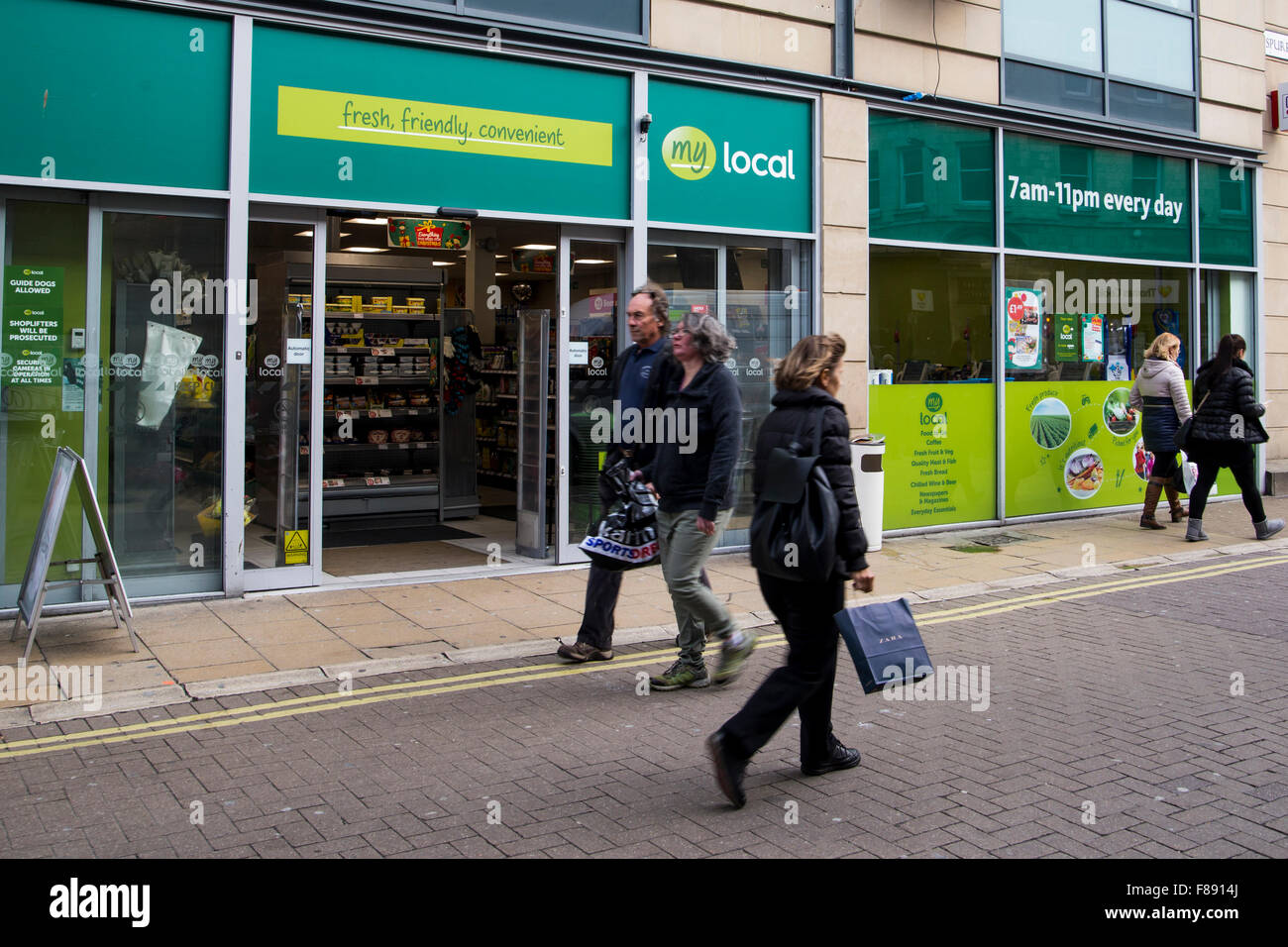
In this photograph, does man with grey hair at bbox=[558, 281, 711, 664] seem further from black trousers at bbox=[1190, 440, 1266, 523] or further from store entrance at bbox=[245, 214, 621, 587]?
black trousers at bbox=[1190, 440, 1266, 523]

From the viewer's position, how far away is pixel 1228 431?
11.8m

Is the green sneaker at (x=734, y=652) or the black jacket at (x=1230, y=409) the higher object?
the black jacket at (x=1230, y=409)

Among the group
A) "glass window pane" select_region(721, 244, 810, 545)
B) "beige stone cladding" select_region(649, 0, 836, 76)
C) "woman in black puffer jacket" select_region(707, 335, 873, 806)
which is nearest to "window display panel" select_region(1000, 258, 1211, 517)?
"glass window pane" select_region(721, 244, 810, 545)

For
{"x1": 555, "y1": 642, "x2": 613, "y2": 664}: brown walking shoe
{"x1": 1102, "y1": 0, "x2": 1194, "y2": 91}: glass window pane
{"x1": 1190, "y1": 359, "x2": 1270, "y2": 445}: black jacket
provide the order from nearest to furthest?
{"x1": 555, "y1": 642, "x2": 613, "y2": 664}: brown walking shoe
{"x1": 1190, "y1": 359, "x2": 1270, "y2": 445}: black jacket
{"x1": 1102, "y1": 0, "x2": 1194, "y2": 91}: glass window pane

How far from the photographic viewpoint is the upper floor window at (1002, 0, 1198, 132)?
13.3 m

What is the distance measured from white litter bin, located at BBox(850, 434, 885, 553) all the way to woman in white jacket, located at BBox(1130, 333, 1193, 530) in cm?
330

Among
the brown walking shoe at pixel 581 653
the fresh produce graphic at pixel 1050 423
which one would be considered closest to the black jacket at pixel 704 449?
the brown walking shoe at pixel 581 653

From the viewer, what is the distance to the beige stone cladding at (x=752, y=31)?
35.4ft

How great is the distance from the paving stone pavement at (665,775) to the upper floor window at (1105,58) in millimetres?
8149

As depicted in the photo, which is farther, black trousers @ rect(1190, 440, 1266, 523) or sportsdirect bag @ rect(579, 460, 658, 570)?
black trousers @ rect(1190, 440, 1266, 523)

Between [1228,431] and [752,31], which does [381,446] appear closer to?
[752,31]

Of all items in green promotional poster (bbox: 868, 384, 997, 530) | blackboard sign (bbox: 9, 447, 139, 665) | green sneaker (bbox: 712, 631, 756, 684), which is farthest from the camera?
green promotional poster (bbox: 868, 384, 997, 530)

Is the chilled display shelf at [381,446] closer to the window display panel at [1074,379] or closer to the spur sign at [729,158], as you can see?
the spur sign at [729,158]
